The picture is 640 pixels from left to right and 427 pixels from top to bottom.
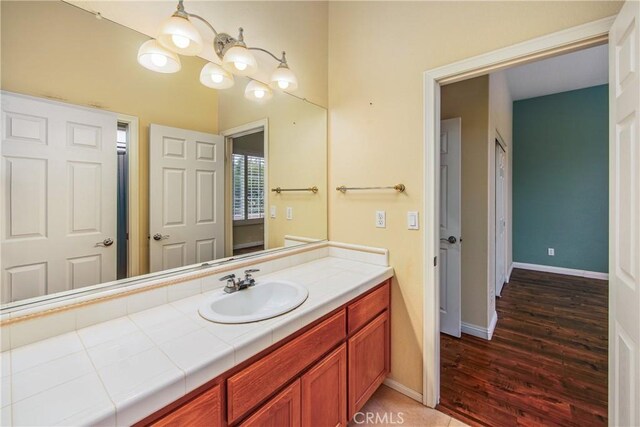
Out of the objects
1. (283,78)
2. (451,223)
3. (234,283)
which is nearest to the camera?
(234,283)

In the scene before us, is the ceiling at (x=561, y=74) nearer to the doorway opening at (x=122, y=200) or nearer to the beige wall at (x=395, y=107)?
the beige wall at (x=395, y=107)

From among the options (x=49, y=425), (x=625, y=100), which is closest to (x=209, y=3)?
(x=49, y=425)

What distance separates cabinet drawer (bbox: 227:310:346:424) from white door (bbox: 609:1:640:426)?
1.05 m

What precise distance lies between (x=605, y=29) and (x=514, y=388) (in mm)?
2067

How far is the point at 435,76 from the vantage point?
1.64m

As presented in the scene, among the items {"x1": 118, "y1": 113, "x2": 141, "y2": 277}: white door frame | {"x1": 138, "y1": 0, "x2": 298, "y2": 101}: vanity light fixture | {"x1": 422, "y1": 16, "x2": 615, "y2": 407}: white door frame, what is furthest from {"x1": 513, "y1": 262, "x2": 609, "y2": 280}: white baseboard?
{"x1": 118, "y1": 113, "x2": 141, "y2": 277}: white door frame

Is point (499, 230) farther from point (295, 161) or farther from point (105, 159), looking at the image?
point (105, 159)

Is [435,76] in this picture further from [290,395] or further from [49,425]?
[49,425]

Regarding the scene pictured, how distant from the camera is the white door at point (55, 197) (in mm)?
927

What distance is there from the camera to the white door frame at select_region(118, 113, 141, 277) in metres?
1.21

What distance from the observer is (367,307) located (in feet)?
5.30

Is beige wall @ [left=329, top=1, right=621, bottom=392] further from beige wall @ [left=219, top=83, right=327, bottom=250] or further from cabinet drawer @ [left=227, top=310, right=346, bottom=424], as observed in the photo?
cabinet drawer @ [left=227, top=310, right=346, bottom=424]

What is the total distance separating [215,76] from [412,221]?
4.58 ft

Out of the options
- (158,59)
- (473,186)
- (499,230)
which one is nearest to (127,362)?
(158,59)
